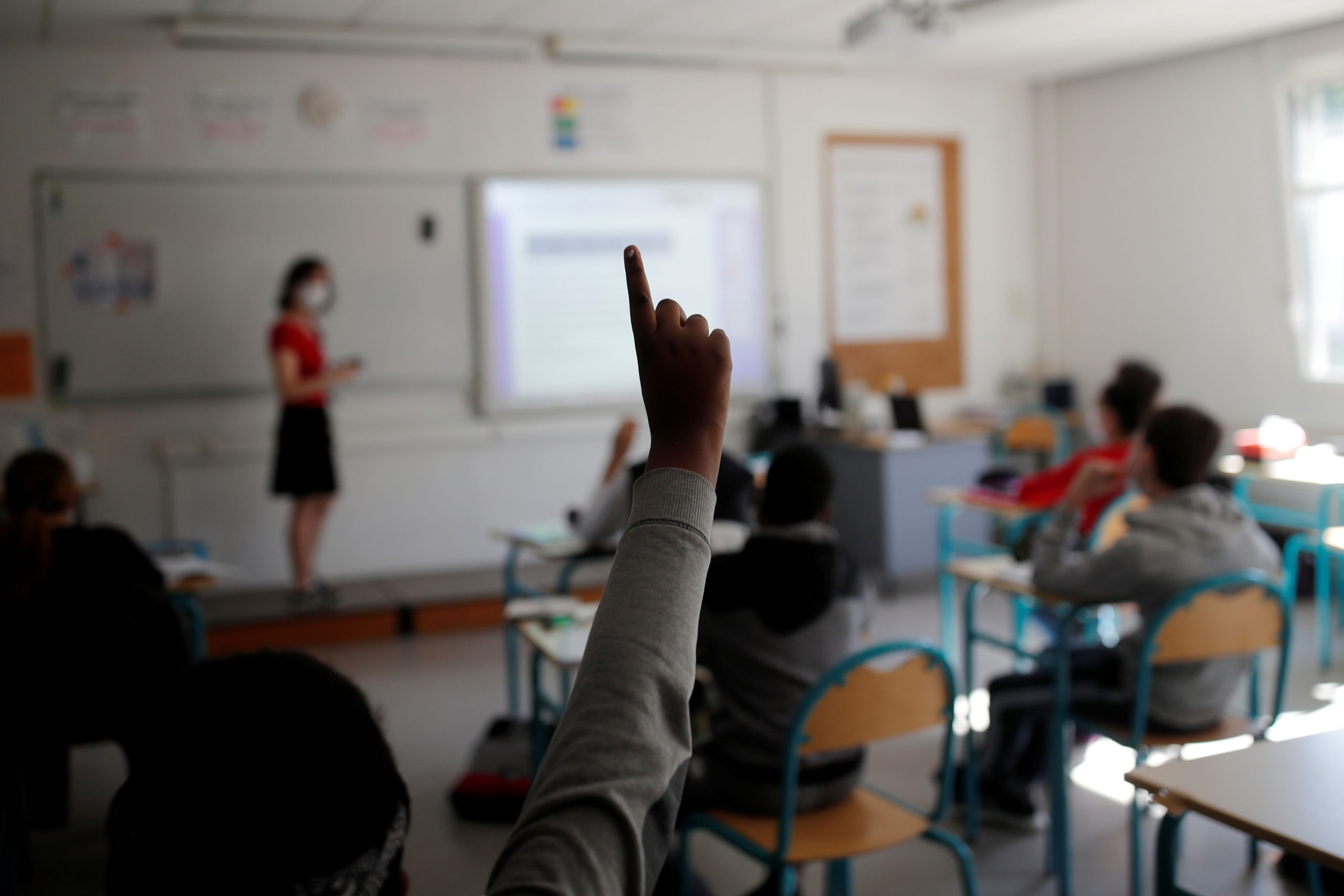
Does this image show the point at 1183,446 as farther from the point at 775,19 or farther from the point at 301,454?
the point at 301,454

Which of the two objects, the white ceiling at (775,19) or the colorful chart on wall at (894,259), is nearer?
the white ceiling at (775,19)

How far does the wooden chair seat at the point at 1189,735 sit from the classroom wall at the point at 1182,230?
136 inches

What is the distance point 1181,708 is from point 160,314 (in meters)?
4.43

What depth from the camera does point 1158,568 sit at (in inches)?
106

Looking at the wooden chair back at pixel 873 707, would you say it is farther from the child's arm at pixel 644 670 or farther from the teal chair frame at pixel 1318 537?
the teal chair frame at pixel 1318 537

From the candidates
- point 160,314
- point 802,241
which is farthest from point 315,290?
point 802,241

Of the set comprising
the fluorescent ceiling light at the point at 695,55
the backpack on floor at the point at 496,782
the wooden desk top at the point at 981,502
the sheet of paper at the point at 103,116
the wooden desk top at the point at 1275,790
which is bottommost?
the backpack on floor at the point at 496,782

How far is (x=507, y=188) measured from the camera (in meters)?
5.77

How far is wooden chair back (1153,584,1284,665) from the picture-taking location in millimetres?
2498

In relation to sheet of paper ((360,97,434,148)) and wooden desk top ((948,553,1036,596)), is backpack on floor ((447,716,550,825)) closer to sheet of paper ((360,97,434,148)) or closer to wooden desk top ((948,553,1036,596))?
wooden desk top ((948,553,1036,596))

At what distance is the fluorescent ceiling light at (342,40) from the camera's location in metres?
4.99

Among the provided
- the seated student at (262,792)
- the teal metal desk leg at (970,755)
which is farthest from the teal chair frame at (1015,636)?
the seated student at (262,792)

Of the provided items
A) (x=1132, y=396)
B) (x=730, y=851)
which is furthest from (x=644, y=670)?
(x=1132, y=396)

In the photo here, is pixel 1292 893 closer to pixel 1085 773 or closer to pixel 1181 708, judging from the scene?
pixel 1181 708
